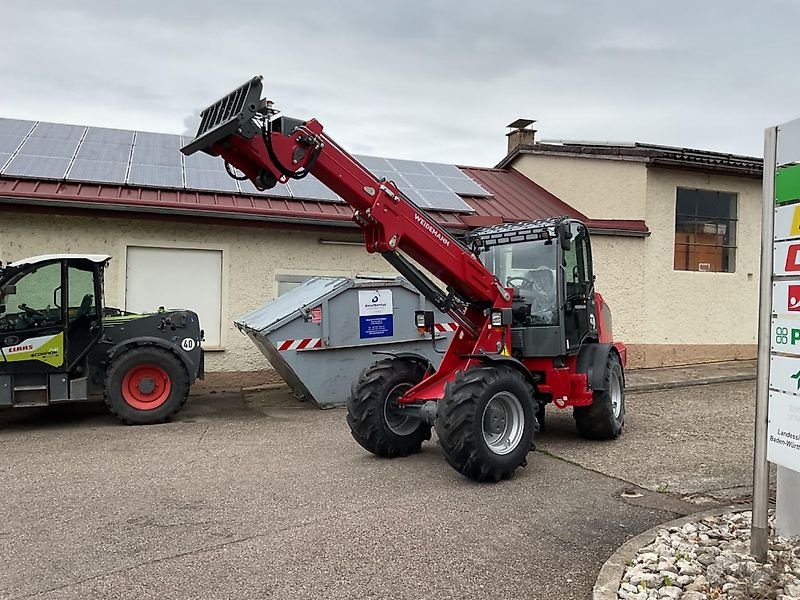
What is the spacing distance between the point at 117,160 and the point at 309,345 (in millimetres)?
5926

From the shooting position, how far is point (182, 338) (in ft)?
32.2

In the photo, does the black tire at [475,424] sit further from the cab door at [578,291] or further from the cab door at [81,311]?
the cab door at [81,311]

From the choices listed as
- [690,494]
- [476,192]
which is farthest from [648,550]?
[476,192]

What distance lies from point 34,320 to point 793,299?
27.6 feet

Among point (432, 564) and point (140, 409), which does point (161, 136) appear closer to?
point (140, 409)

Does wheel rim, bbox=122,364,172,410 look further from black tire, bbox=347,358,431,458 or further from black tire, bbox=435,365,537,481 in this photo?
black tire, bbox=435,365,537,481

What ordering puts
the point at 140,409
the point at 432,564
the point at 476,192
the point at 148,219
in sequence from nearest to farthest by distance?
the point at 432,564 → the point at 140,409 → the point at 148,219 → the point at 476,192

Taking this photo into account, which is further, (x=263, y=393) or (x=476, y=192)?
(x=476, y=192)

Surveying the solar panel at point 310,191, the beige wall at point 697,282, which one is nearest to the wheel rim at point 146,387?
the solar panel at point 310,191

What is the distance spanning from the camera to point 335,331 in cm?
1028

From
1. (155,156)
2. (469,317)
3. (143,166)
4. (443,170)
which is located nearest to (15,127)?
(155,156)

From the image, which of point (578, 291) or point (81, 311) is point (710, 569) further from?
point (81, 311)

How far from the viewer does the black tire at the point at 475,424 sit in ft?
19.6

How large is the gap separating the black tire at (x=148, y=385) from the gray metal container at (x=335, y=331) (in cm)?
128
